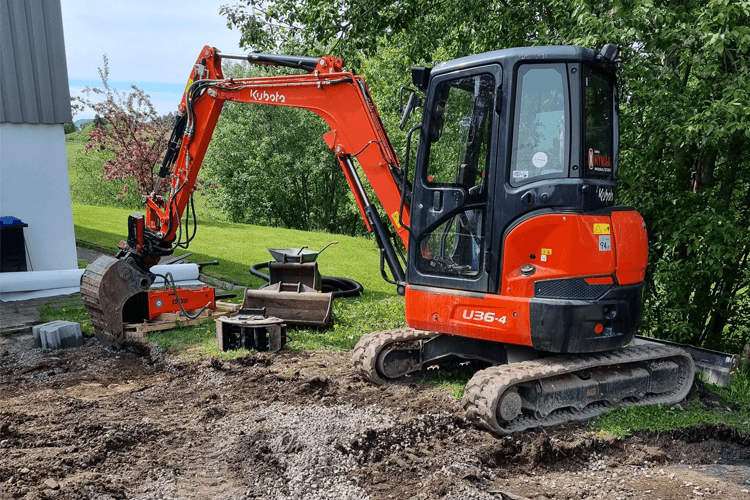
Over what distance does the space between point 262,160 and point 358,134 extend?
72.5 feet

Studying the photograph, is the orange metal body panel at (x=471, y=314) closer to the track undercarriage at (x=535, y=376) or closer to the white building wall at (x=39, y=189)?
the track undercarriage at (x=535, y=376)

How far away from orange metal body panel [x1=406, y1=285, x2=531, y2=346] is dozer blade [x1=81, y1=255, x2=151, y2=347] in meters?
3.44

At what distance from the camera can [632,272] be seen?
210 inches

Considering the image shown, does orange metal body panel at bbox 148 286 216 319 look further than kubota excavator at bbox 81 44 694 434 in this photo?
Yes

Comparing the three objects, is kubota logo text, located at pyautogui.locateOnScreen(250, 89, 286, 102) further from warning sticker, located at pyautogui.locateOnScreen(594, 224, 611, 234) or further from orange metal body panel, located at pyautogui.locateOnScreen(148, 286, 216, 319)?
warning sticker, located at pyautogui.locateOnScreen(594, 224, 611, 234)

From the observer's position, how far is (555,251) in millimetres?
4961

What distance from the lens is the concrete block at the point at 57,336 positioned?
289 inches

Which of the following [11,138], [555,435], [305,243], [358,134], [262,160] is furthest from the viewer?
[262,160]

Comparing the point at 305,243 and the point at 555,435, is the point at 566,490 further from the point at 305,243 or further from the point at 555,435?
the point at 305,243

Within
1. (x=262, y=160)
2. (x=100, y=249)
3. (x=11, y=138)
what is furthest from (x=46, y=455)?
(x=262, y=160)

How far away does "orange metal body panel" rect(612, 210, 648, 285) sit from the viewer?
5.16 metres

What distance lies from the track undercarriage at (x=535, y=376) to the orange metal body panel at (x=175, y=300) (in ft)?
9.88

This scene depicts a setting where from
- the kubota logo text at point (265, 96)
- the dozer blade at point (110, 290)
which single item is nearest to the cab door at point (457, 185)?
the kubota logo text at point (265, 96)

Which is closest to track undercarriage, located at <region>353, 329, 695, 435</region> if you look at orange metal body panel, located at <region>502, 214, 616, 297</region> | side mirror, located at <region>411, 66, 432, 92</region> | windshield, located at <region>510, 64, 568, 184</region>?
orange metal body panel, located at <region>502, 214, 616, 297</region>
